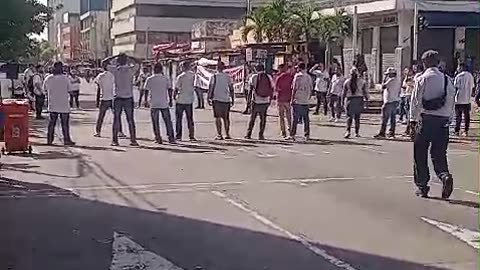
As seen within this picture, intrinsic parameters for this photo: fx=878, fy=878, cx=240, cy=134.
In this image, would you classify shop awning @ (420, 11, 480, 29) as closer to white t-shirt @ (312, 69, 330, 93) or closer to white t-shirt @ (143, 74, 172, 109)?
white t-shirt @ (312, 69, 330, 93)

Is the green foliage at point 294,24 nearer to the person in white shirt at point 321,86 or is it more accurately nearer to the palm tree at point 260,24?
the palm tree at point 260,24

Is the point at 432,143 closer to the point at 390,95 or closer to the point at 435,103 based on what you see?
the point at 435,103

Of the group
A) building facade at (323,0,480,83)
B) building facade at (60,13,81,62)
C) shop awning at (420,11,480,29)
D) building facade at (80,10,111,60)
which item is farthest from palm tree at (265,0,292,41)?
building facade at (60,13,81,62)

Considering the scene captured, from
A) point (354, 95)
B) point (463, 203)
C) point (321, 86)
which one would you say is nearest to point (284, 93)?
point (354, 95)

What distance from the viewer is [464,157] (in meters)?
16.2

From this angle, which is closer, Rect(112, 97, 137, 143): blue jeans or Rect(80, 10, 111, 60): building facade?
Rect(112, 97, 137, 143): blue jeans

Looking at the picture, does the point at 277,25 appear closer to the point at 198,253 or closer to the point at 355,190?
the point at 355,190

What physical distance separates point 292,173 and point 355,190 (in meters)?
1.86

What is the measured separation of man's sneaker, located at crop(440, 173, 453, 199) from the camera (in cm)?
1096

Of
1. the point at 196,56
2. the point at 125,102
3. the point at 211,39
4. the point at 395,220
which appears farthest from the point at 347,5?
the point at 395,220

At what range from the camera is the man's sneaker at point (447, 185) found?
432 inches

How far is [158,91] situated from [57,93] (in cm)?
207

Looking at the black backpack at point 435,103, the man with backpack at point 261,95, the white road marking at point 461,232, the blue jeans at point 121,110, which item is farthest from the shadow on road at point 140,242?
the man with backpack at point 261,95

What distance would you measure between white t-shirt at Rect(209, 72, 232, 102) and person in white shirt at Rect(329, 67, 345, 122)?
672 centimetres
